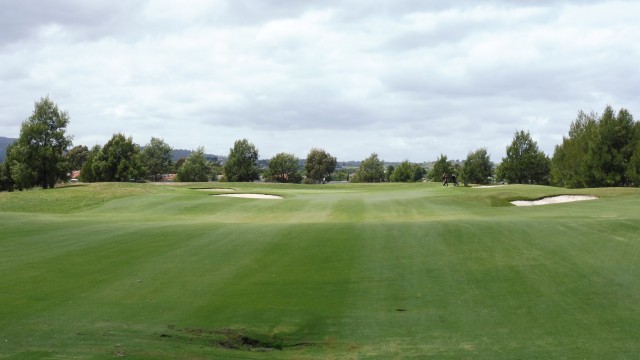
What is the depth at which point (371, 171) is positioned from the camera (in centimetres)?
15712

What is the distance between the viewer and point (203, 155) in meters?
133

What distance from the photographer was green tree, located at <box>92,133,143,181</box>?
74.9 metres

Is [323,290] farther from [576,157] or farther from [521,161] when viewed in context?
[521,161]

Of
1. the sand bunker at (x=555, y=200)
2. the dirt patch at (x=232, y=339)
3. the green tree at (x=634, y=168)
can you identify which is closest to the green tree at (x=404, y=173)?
the green tree at (x=634, y=168)

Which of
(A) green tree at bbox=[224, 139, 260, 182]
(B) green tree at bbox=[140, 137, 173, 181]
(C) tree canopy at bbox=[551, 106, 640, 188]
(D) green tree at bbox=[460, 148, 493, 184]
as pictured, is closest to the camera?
(C) tree canopy at bbox=[551, 106, 640, 188]

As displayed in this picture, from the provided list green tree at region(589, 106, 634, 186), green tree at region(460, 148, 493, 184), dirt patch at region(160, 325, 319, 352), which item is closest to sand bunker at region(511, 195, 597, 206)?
dirt patch at region(160, 325, 319, 352)

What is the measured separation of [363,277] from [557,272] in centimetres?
560

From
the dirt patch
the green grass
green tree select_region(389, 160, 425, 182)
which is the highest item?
green tree select_region(389, 160, 425, 182)

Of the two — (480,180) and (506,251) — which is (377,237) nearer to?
(506,251)

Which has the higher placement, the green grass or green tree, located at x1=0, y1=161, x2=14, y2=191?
green tree, located at x1=0, y1=161, x2=14, y2=191

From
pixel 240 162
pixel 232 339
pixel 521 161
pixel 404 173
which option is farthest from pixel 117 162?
pixel 404 173

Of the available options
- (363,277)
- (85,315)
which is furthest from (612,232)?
(85,315)

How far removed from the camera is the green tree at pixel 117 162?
74938 mm

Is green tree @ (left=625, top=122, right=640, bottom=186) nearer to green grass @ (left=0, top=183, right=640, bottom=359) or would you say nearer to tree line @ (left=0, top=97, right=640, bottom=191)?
tree line @ (left=0, top=97, right=640, bottom=191)
